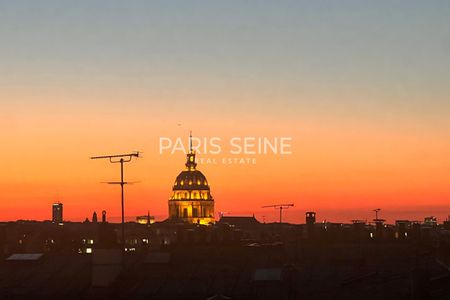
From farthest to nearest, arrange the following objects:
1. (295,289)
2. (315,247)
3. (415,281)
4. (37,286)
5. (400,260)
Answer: (315,247), (400,260), (37,286), (295,289), (415,281)

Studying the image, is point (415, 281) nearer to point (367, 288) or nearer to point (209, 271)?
point (367, 288)

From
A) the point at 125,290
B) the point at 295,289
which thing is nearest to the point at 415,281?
the point at 295,289

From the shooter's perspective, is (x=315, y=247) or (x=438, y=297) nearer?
(x=438, y=297)

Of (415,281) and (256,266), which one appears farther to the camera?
(256,266)

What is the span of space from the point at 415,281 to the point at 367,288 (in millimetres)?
4470

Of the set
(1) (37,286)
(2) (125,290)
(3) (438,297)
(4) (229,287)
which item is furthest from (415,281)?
(1) (37,286)

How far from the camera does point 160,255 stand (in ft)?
241

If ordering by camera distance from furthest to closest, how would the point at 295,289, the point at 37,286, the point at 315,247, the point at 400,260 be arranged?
the point at 315,247, the point at 400,260, the point at 37,286, the point at 295,289

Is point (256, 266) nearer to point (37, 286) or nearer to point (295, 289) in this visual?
point (295, 289)

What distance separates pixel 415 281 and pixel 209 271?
53.8ft

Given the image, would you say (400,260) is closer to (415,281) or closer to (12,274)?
(415,281)

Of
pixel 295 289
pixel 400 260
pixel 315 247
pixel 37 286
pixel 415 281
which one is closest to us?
pixel 415 281

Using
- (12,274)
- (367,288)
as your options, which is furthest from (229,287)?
(12,274)

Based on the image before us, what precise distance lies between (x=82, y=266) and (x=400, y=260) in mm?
23426
